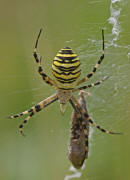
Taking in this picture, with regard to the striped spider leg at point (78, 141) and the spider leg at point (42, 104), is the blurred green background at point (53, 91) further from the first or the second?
the striped spider leg at point (78, 141)

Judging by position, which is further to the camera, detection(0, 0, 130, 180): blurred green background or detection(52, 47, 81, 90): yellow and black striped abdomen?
detection(0, 0, 130, 180): blurred green background

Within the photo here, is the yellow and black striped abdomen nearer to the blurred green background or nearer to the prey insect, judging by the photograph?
the prey insect

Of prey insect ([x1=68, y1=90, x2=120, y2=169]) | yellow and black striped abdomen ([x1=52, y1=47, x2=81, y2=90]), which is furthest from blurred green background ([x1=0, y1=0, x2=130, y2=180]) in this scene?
yellow and black striped abdomen ([x1=52, y1=47, x2=81, y2=90])

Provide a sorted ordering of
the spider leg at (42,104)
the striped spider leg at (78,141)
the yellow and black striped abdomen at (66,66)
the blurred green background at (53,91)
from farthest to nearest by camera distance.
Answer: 1. the spider leg at (42,104)
2. the blurred green background at (53,91)
3. the striped spider leg at (78,141)
4. the yellow and black striped abdomen at (66,66)

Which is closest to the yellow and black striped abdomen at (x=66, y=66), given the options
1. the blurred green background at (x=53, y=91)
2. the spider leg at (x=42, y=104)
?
the blurred green background at (x=53, y=91)

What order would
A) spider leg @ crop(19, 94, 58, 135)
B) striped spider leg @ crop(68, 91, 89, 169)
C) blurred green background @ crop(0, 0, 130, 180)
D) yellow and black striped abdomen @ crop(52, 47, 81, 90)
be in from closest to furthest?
1. yellow and black striped abdomen @ crop(52, 47, 81, 90)
2. striped spider leg @ crop(68, 91, 89, 169)
3. blurred green background @ crop(0, 0, 130, 180)
4. spider leg @ crop(19, 94, 58, 135)

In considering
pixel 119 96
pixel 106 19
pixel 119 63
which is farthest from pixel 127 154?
pixel 106 19

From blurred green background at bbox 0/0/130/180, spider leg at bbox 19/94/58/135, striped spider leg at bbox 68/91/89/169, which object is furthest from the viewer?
spider leg at bbox 19/94/58/135

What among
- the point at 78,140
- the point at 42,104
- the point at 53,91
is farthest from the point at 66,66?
the point at 53,91
